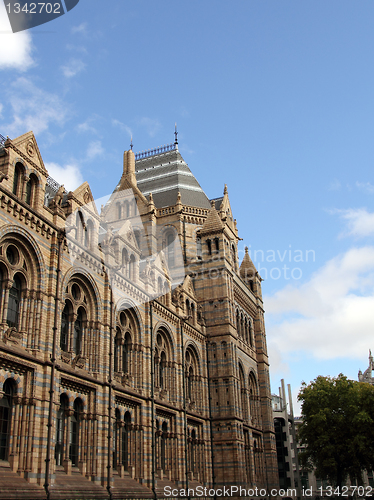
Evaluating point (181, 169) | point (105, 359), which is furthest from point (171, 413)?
point (181, 169)

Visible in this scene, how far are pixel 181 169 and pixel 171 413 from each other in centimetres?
3096

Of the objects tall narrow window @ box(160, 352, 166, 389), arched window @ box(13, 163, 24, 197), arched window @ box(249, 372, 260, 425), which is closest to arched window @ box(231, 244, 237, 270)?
arched window @ box(249, 372, 260, 425)

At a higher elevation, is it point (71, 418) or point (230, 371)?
point (230, 371)

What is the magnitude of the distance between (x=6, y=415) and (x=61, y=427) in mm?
3779

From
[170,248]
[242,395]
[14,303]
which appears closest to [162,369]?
[242,395]

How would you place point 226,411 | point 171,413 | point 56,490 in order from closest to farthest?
point 56,490 → point 171,413 → point 226,411

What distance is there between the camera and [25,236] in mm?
24016

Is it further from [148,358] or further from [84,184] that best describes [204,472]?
[84,184]

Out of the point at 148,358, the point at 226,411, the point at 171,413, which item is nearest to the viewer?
the point at 148,358

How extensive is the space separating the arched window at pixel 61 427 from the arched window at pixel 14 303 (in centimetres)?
458

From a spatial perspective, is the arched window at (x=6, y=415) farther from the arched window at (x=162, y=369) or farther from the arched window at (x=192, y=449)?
the arched window at (x=192, y=449)

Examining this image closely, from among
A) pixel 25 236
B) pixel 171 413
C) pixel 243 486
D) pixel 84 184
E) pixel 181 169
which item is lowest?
pixel 243 486

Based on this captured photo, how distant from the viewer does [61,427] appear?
24703 mm

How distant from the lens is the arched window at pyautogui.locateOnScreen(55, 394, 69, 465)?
2422cm
